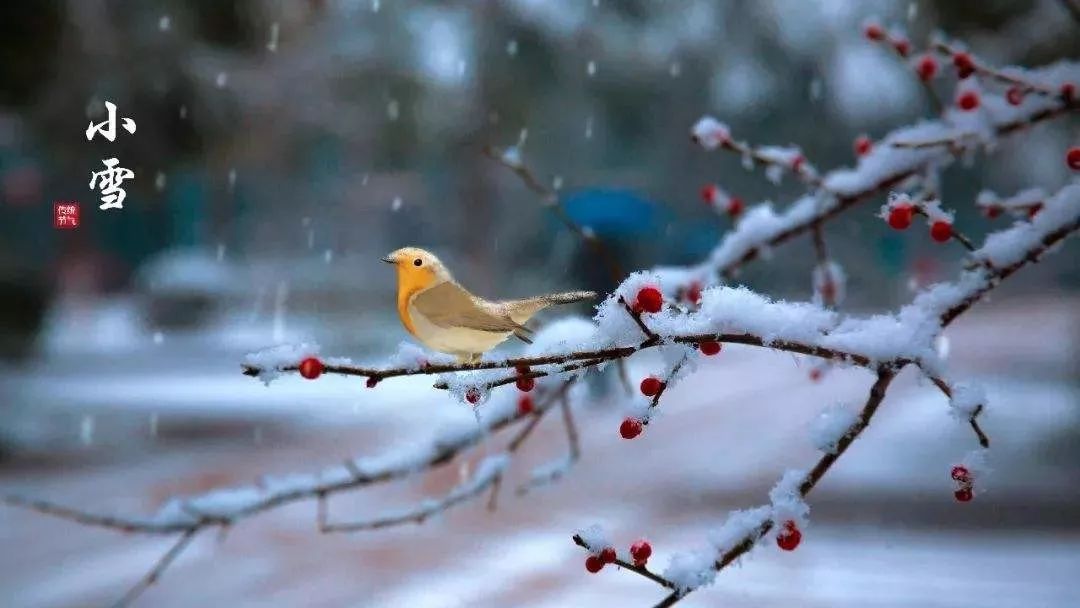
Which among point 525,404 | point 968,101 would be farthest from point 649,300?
point 968,101

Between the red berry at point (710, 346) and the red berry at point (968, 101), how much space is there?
24.3 inches

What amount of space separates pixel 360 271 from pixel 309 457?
162cm

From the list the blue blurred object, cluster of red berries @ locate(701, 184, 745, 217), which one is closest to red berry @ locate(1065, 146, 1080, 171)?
cluster of red berries @ locate(701, 184, 745, 217)

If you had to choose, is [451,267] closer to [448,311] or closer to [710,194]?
[710,194]

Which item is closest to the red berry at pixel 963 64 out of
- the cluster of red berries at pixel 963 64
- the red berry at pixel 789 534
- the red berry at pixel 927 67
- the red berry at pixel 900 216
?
the cluster of red berries at pixel 963 64

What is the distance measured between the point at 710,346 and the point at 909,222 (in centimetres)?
15

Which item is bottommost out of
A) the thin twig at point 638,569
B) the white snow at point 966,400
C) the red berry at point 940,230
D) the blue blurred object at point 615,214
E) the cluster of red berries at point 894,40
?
the thin twig at point 638,569

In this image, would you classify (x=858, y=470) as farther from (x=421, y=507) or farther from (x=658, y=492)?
(x=421, y=507)

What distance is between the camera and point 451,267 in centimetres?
268

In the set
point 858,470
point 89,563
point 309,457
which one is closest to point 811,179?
point 89,563

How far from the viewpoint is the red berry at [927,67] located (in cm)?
110

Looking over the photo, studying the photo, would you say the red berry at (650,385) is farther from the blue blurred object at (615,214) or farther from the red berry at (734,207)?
the blue blurred object at (615,214)

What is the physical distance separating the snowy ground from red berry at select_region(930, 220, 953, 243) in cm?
59

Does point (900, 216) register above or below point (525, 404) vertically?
below
